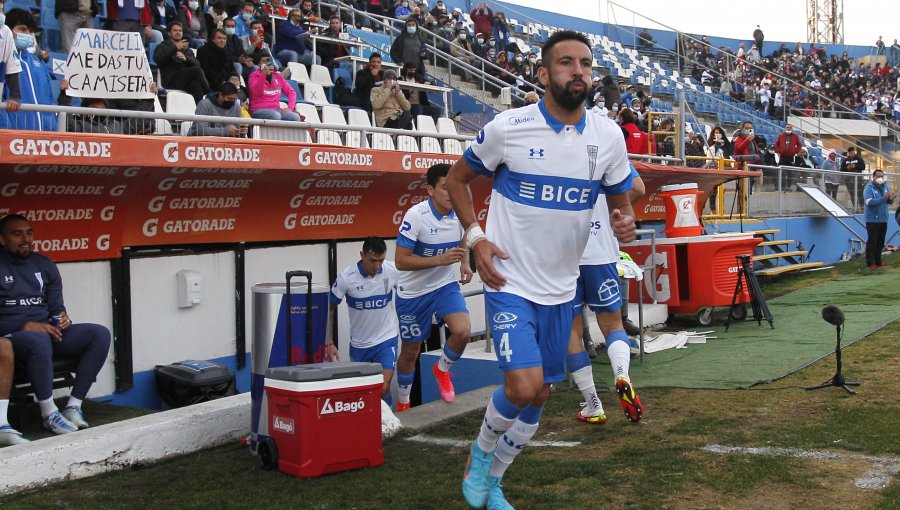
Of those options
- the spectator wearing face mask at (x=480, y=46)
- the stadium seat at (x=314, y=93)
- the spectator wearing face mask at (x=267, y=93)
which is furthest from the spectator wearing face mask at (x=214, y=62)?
the spectator wearing face mask at (x=480, y=46)

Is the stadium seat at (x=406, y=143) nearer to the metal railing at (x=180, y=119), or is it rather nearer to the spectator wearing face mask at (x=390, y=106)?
the metal railing at (x=180, y=119)

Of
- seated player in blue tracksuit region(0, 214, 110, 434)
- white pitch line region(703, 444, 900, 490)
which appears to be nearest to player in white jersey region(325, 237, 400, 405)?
seated player in blue tracksuit region(0, 214, 110, 434)

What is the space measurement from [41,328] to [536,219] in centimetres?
407

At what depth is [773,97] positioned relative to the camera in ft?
107

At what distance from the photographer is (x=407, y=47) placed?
1706 cm

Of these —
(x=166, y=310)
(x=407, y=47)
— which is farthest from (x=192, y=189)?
(x=407, y=47)

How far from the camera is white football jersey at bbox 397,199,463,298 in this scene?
8070mm

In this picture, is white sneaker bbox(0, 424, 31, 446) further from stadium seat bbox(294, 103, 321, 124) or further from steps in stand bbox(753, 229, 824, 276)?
steps in stand bbox(753, 229, 824, 276)

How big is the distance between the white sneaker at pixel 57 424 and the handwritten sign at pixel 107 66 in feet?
9.04

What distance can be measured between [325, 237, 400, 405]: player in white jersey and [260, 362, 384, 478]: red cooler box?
2311 millimetres

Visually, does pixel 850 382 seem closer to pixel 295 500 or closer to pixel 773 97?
pixel 295 500

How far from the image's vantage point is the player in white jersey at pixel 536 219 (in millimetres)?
4496

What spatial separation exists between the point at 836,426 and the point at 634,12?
28392mm

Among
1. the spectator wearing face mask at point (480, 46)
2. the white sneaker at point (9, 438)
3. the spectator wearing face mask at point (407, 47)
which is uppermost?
the spectator wearing face mask at point (480, 46)
